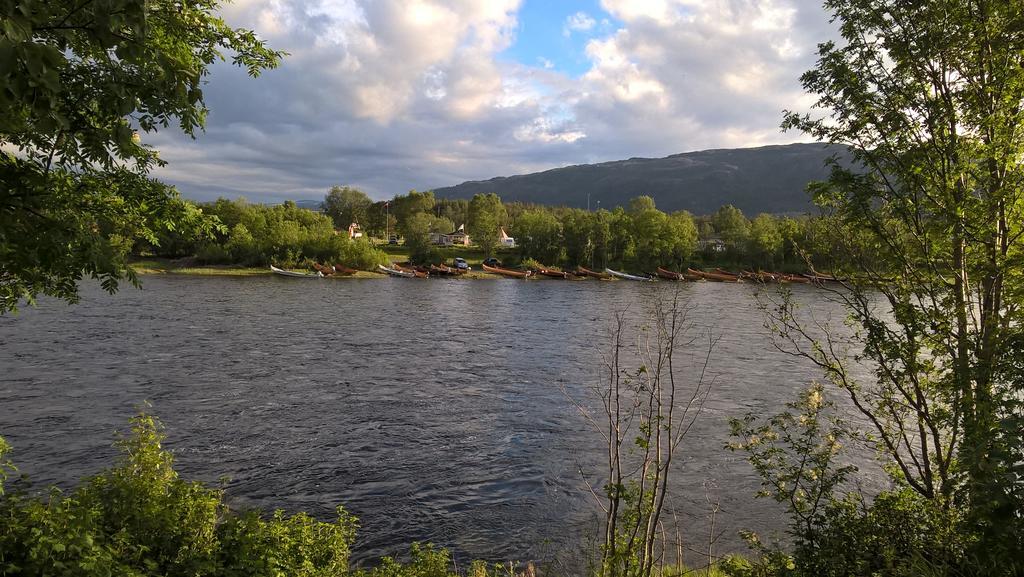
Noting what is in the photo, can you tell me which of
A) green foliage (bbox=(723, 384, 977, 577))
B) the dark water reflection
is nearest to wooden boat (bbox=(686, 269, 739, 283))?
the dark water reflection

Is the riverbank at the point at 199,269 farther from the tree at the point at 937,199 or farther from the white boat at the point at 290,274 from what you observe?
the tree at the point at 937,199

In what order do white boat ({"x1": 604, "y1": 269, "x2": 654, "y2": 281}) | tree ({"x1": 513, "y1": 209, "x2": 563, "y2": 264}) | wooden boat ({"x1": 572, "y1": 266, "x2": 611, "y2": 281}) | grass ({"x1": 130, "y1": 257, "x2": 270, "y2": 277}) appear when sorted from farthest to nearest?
1. tree ({"x1": 513, "y1": 209, "x2": 563, "y2": 264})
2. wooden boat ({"x1": 572, "y1": 266, "x2": 611, "y2": 281})
3. white boat ({"x1": 604, "y1": 269, "x2": 654, "y2": 281})
4. grass ({"x1": 130, "y1": 257, "x2": 270, "y2": 277})

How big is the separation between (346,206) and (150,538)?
182 m

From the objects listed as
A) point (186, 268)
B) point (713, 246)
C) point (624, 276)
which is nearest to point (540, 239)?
point (624, 276)

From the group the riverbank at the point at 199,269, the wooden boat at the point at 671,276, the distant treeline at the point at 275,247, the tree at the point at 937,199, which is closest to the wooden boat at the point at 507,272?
the riverbank at the point at 199,269

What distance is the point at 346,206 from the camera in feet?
589

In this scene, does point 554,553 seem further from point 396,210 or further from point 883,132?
point 396,210

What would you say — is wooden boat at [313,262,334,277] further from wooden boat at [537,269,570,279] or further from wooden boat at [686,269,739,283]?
wooden boat at [686,269,739,283]

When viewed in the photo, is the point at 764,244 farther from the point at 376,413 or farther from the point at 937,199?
the point at 937,199

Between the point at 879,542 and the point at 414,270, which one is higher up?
the point at 414,270

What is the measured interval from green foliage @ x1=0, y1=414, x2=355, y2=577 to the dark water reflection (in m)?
3.95

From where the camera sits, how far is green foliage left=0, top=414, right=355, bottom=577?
5.91 meters

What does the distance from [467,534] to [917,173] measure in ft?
35.3

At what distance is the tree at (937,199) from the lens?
720 cm
